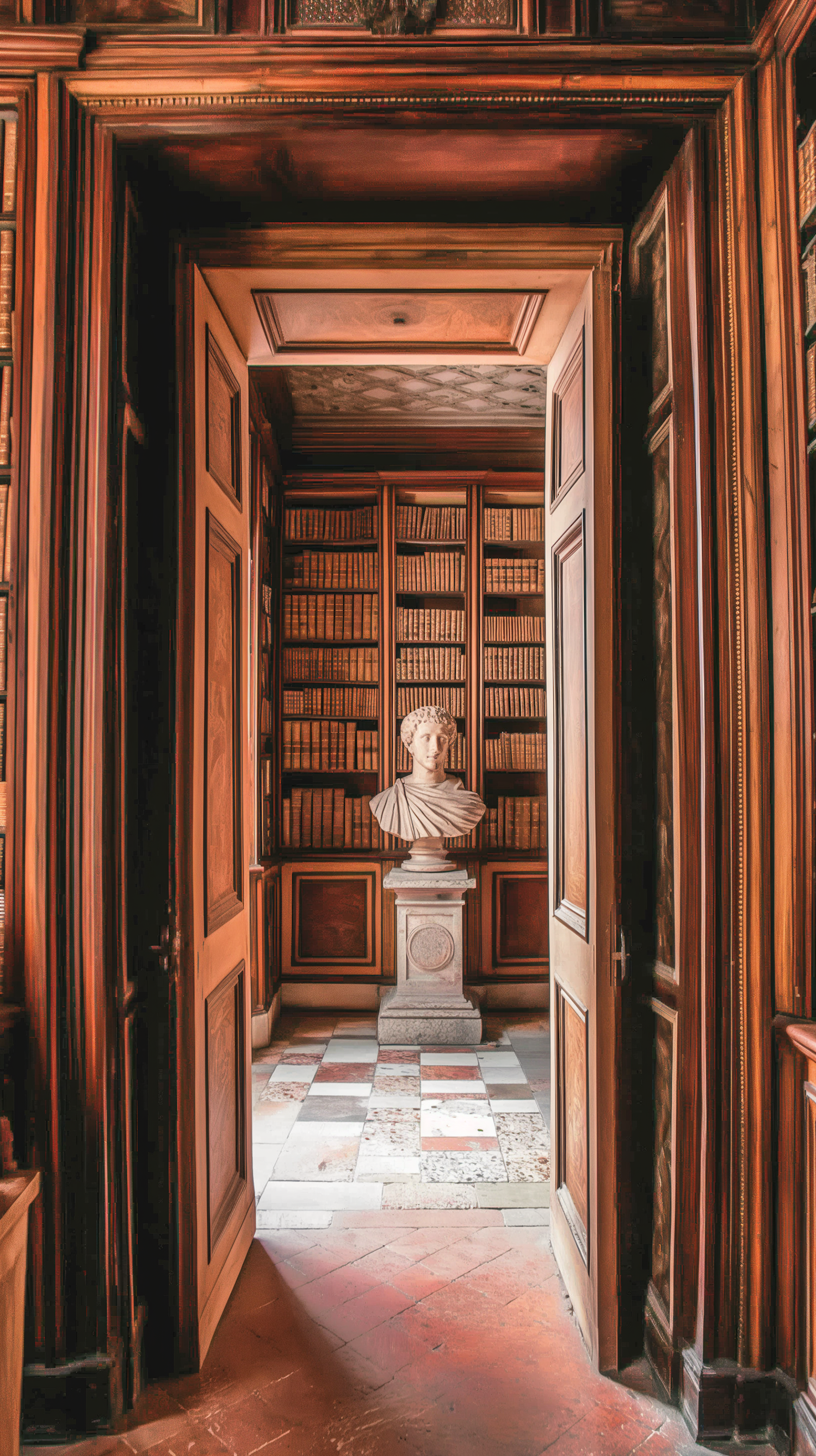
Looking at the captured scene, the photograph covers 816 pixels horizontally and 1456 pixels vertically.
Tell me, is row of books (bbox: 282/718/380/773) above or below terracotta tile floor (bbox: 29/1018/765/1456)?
above

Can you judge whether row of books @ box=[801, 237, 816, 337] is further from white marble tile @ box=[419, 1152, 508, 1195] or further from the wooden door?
white marble tile @ box=[419, 1152, 508, 1195]

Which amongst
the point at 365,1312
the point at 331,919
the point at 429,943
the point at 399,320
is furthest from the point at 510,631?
the point at 365,1312

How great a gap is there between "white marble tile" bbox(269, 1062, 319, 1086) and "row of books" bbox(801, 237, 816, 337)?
340cm

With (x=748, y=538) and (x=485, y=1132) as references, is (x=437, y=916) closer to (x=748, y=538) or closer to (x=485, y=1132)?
(x=485, y=1132)

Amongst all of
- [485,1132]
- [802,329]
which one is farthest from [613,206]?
[485,1132]

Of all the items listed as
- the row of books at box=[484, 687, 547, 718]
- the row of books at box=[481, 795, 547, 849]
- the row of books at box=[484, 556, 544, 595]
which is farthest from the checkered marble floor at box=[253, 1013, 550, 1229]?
the row of books at box=[484, 556, 544, 595]

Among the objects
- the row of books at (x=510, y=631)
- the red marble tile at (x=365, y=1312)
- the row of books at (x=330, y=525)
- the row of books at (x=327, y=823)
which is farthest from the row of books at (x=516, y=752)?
the red marble tile at (x=365, y=1312)

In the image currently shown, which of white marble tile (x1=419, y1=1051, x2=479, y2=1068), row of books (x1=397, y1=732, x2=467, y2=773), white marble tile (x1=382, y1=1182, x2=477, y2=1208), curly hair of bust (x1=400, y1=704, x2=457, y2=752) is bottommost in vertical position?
white marble tile (x1=419, y1=1051, x2=479, y2=1068)

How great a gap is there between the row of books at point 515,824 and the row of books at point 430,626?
1021 mm

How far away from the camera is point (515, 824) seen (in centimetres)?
484

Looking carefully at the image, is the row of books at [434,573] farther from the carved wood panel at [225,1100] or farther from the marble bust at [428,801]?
the carved wood panel at [225,1100]

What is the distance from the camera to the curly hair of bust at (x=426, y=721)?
169 inches

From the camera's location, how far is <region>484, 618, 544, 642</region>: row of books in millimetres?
4828

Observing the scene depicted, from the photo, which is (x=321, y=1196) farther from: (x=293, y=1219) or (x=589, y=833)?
(x=589, y=833)
